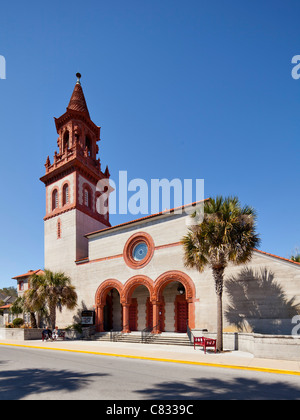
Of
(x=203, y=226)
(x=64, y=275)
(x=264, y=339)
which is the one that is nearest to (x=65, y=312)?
(x=64, y=275)

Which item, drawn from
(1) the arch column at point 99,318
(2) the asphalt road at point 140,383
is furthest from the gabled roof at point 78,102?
(2) the asphalt road at point 140,383

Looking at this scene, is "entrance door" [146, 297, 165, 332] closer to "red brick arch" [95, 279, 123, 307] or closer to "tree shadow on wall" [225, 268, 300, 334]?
"red brick arch" [95, 279, 123, 307]

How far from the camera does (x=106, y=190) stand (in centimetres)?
4034

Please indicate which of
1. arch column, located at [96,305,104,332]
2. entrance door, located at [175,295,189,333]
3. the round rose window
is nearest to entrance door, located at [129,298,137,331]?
arch column, located at [96,305,104,332]

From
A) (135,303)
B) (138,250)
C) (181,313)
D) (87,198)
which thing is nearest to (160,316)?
(181,313)

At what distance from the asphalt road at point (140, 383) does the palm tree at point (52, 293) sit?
15630 millimetres

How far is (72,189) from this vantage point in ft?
112

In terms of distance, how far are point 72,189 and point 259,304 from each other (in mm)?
23494

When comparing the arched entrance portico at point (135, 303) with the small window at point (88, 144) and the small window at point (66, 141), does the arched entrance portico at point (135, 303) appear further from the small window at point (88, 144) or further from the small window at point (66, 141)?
the small window at point (88, 144)

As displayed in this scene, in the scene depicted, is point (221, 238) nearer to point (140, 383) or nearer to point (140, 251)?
point (140, 383)

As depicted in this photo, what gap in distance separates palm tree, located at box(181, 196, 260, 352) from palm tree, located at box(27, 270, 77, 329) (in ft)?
51.2

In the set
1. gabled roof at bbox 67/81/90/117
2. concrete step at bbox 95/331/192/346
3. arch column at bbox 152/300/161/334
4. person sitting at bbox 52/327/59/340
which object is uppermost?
gabled roof at bbox 67/81/90/117

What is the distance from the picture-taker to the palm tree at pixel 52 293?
27.6 meters

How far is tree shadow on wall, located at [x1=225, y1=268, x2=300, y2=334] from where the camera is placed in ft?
60.0
